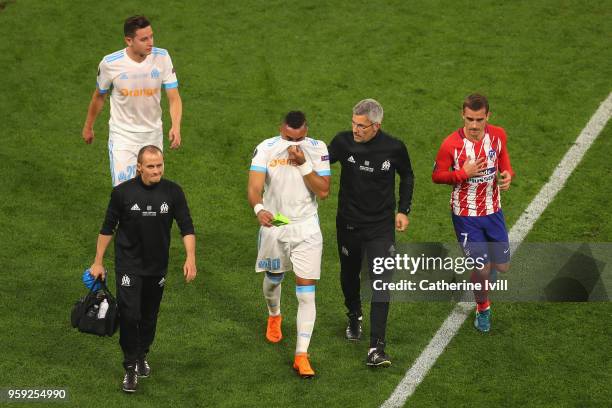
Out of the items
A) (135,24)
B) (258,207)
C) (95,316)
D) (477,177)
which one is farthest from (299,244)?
(135,24)

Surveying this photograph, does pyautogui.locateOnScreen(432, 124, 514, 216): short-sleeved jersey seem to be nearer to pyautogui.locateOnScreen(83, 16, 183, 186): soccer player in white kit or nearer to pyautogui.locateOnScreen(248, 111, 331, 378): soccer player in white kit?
pyautogui.locateOnScreen(248, 111, 331, 378): soccer player in white kit

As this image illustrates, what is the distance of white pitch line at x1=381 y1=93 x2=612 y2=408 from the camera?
10875 mm

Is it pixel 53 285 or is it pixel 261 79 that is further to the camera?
pixel 261 79

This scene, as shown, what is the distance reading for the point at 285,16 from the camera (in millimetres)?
17953

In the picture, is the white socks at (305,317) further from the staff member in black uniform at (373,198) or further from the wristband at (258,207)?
the wristband at (258,207)

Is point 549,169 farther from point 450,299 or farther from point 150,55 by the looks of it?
point 150,55

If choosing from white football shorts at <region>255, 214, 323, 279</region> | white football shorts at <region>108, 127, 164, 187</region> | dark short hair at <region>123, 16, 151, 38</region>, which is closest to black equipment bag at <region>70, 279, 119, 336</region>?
white football shorts at <region>255, 214, 323, 279</region>

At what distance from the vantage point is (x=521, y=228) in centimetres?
1378

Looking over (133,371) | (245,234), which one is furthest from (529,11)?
(133,371)

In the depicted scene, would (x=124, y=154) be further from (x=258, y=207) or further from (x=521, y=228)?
(x=521, y=228)

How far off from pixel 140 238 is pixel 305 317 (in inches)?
64.4

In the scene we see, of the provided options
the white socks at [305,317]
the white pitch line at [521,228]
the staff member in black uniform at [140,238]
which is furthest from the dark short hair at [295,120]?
the white pitch line at [521,228]

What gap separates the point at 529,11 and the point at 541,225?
5.25 m

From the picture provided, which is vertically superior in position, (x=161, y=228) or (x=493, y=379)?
(x=161, y=228)
